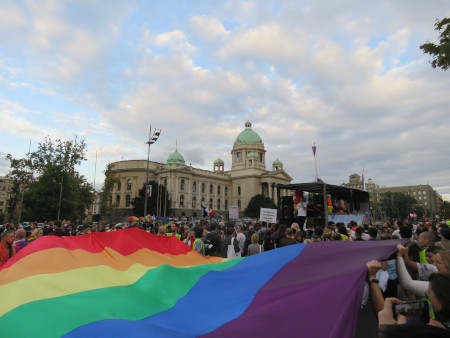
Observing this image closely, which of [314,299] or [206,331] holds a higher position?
[314,299]

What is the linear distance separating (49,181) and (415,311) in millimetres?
40626

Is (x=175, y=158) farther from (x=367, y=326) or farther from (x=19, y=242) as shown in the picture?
(x=367, y=326)

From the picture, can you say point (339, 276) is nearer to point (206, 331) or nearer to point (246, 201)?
point (206, 331)

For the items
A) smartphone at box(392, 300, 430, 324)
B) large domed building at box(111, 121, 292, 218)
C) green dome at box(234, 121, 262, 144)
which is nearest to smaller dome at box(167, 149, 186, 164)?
large domed building at box(111, 121, 292, 218)

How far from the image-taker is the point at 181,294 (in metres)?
4.26

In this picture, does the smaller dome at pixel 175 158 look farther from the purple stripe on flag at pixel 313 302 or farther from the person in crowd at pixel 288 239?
the purple stripe on flag at pixel 313 302

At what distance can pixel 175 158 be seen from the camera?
92.8 m

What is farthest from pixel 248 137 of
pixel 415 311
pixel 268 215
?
pixel 415 311

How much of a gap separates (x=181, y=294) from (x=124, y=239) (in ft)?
11.3

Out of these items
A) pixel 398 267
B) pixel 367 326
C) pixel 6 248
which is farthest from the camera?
pixel 6 248

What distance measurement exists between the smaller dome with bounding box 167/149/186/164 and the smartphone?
9103cm

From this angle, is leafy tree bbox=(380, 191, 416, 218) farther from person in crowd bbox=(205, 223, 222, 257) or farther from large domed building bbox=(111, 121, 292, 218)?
person in crowd bbox=(205, 223, 222, 257)

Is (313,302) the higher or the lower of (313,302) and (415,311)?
the lower

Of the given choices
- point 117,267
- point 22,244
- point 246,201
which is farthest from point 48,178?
point 246,201
